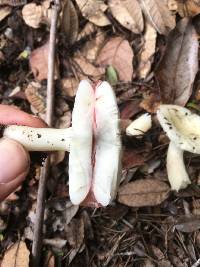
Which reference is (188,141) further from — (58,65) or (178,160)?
(58,65)

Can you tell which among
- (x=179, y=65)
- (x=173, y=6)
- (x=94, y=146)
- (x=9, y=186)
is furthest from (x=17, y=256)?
(x=173, y=6)

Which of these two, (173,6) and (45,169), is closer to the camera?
(45,169)

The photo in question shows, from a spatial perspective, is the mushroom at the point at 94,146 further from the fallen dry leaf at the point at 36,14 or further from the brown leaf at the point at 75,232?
the fallen dry leaf at the point at 36,14

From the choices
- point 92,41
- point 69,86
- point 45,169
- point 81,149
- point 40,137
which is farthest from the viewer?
point 92,41

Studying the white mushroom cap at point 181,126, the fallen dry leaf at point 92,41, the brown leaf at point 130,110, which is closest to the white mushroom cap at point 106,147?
the white mushroom cap at point 181,126

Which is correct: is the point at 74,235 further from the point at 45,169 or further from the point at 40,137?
the point at 40,137

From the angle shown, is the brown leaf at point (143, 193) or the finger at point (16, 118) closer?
the finger at point (16, 118)
